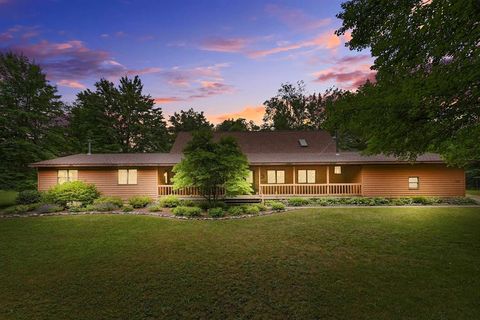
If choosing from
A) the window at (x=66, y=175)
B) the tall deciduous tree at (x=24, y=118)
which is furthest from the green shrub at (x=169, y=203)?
the tall deciduous tree at (x=24, y=118)

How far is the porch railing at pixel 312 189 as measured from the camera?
19994mm

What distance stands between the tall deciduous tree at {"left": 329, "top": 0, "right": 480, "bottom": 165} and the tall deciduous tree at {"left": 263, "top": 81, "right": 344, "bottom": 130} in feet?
134

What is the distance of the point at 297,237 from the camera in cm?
1066

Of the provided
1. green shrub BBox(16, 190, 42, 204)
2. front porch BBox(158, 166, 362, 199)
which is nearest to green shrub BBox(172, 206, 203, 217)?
front porch BBox(158, 166, 362, 199)

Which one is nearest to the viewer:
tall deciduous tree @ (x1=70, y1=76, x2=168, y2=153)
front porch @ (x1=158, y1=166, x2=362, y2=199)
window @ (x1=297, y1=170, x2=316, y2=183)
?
front porch @ (x1=158, y1=166, x2=362, y2=199)

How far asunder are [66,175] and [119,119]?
24.3 meters

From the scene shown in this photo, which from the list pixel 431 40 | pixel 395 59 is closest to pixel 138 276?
pixel 395 59

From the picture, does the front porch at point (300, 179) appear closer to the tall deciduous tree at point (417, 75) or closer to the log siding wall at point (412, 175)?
the log siding wall at point (412, 175)

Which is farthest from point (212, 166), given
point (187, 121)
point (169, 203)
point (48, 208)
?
point (187, 121)

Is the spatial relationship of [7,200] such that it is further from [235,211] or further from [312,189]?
[312,189]

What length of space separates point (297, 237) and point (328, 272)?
349 cm

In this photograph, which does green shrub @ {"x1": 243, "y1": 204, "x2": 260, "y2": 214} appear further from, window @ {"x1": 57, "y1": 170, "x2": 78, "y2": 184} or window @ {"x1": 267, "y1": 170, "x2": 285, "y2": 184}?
window @ {"x1": 57, "y1": 170, "x2": 78, "y2": 184}

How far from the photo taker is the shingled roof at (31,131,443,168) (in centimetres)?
1911

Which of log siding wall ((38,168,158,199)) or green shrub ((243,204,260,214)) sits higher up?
log siding wall ((38,168,158,199))
